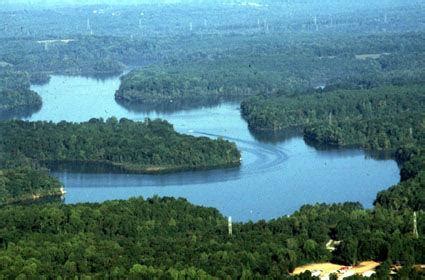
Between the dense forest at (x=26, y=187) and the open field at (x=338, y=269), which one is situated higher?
the open field at (x=338, y=269)

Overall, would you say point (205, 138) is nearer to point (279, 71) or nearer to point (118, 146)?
point (118, 146)

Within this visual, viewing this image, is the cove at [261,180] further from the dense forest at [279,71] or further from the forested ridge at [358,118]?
the dense forest at [279,71]

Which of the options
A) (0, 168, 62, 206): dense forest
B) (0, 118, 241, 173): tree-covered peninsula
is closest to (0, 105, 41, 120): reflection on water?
(0, 118, 241, 173): tree-covered peninsula

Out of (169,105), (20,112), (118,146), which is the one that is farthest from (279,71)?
(118,146)

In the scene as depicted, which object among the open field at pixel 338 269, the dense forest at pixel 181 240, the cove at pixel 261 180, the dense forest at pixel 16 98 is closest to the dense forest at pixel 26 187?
the cove at pixel 261 180

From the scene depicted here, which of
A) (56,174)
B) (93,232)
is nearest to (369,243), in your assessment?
(93,232)

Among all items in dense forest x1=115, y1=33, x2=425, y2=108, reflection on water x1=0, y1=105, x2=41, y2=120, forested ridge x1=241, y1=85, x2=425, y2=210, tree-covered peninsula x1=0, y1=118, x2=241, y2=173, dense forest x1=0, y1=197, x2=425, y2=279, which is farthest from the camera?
dense forest x1=115, y1=33, x2=425, y2=108

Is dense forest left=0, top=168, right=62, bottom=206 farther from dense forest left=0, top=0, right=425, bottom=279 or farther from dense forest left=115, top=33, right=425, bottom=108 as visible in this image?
dense forest left=115, top=33, right=425, bottom=108
